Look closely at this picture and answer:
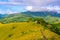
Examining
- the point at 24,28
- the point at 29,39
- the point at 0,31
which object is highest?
the point at 29,39

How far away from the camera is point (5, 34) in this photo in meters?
106

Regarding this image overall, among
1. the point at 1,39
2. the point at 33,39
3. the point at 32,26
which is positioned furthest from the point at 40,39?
the point at 1,39

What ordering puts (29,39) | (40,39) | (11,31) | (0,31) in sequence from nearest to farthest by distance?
(40,39)
(29,39)
(11,31)
(0,31)

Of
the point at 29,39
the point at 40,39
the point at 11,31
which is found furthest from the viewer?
the point at 11,31

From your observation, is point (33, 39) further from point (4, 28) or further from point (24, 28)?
point (4, 28)

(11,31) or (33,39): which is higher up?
(33,39)

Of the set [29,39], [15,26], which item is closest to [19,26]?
[15,26]

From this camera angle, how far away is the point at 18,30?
10031 cm

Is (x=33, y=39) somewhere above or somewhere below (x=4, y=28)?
above

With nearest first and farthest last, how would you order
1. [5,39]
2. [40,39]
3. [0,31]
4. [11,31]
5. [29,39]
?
[40,39] < [29,39] < [5,39] < [11,31] < [0,31]

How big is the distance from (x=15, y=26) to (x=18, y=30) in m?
9.09

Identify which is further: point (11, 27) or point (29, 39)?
point (11, 27)

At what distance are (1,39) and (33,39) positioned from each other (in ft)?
125

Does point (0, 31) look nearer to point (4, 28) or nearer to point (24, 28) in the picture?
point (4, 28)
